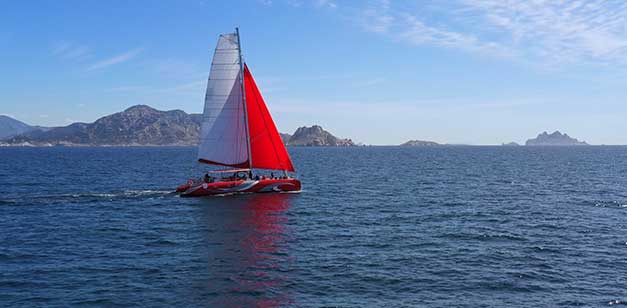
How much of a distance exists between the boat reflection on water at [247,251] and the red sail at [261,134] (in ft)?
22.7

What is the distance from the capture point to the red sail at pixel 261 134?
57656mm

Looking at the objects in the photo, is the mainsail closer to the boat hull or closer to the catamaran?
the catamaran

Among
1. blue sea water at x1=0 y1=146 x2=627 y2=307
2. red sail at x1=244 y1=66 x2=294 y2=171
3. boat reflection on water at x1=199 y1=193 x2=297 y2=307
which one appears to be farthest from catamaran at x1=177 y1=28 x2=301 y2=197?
boat reflection on water at x1=199 y1=193 x2=297 y2=307

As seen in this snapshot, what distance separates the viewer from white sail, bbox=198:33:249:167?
5500 centimetres

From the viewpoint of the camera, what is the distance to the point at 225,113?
5634cm

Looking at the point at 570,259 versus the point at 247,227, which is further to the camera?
the point at 247,227

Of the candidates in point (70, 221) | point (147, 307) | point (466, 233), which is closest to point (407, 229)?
point (466, 233)

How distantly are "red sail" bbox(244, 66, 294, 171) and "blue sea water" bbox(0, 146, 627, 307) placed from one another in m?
5.11

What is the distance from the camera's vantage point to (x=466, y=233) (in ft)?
120

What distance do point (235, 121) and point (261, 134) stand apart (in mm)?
3507

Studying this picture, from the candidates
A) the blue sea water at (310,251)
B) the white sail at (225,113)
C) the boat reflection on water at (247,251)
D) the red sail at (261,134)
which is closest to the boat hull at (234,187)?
the blue sea water at (310,251)

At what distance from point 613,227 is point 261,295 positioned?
30650mm

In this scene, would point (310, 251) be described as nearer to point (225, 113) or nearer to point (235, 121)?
point (235, 121)

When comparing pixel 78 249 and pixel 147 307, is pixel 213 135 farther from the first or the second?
pixel 147 307
